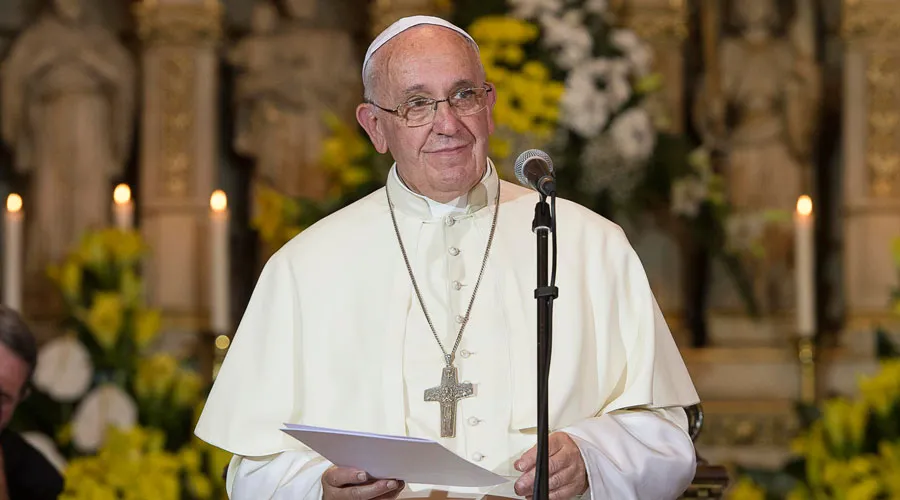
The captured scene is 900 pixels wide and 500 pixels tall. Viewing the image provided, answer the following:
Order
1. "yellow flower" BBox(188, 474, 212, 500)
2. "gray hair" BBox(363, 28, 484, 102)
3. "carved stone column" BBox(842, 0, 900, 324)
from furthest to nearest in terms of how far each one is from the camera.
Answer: "carved stone column" BBox(842, 0, 900, 324)
"yellow flower" BBox(188, 474, 212, 500)
"gray hair" BBox(363, 28, 484, 102)

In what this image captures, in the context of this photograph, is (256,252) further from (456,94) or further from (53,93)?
(456,94)

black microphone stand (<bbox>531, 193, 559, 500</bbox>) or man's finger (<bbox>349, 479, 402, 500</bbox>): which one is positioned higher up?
black microphone stand (<bbox>531, 193, 559, 500</bbox>)

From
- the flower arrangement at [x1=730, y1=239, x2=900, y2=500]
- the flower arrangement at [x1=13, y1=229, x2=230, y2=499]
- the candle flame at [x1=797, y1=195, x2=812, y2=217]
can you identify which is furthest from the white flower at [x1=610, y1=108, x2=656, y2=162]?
the flower arrangement at [x1=13, y1=229, x2=230, y2=499]

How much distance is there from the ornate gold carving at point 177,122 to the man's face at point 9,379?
2.74 m

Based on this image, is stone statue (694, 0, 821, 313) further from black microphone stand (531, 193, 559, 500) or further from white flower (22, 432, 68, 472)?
black microphone stand (531, 193, 559, 500)

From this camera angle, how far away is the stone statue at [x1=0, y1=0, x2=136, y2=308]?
7574 mm

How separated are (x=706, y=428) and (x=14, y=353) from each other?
3141 millimetres

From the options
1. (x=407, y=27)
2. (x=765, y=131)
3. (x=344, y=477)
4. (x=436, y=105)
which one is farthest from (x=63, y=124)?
(x=344, y=477)

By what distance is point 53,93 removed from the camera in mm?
7598

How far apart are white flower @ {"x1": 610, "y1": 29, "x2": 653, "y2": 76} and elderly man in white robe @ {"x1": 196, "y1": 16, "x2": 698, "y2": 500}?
114 inches

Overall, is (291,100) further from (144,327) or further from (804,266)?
(804,266)

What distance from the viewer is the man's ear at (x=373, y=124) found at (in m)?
3.73

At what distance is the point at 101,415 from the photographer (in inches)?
235

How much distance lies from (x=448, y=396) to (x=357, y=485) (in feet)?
1.30
